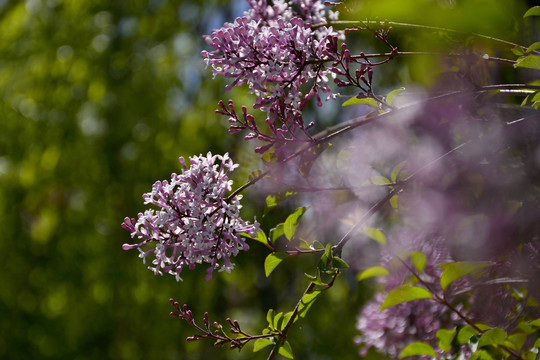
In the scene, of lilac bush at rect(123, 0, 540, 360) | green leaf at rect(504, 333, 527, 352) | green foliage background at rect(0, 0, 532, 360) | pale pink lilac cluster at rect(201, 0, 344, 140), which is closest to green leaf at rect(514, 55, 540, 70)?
lilac bush at rect(123, 0, 540, 360)

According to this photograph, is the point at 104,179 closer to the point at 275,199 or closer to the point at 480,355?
the point at 275,199

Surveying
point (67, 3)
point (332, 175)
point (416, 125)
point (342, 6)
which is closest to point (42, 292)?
point (67, 3)

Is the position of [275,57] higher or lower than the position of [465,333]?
higher

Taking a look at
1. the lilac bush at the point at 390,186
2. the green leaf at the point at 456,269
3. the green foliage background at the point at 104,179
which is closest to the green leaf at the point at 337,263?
the lilac bush at the point at 390,186

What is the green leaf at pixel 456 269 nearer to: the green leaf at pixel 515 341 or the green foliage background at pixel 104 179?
the green leaf at pixel 515 341

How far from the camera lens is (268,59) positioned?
51 centimetres

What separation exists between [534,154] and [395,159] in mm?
237

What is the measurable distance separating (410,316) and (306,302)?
38cm

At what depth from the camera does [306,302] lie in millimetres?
525

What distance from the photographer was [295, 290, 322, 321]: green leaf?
52cm

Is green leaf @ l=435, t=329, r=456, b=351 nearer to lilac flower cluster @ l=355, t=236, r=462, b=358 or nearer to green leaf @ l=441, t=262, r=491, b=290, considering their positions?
green leaf @ l=441, t=262, r=491, b=290

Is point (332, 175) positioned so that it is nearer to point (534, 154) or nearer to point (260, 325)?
point (534, 154)

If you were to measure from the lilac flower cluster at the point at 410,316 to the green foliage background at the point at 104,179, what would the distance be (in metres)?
1.34

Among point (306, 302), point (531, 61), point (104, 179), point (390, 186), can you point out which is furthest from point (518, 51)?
point (104, 179)
